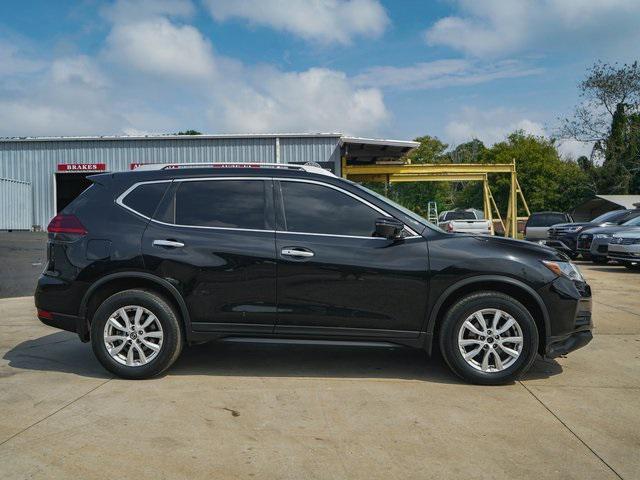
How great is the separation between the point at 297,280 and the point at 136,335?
1.47m

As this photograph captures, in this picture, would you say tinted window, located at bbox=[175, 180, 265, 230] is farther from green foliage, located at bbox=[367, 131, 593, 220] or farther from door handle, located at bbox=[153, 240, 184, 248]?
green foliage, located at bbox=[367, 131, 593, 220]

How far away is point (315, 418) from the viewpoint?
4105 millimetres

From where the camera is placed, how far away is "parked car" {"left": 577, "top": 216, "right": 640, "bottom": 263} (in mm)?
15953

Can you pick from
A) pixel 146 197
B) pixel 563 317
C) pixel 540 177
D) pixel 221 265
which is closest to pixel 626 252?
pixel 563 317

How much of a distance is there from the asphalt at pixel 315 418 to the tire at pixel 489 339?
16cm

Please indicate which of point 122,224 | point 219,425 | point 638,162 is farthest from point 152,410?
point 638,162

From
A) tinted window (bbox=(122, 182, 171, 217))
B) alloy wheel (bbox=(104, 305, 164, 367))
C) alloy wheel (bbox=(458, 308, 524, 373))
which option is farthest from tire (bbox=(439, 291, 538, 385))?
tinted window (bbox=(122, 182, 171, 217))

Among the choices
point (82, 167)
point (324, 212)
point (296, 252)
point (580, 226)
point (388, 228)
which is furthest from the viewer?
point (82, 167)

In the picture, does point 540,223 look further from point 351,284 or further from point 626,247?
point 351,284

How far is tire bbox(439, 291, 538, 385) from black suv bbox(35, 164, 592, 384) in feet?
0.03

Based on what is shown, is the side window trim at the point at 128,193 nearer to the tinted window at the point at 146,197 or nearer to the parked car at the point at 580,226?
the tinted window at the point at 146,197

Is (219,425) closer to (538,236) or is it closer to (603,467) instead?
(603,467)

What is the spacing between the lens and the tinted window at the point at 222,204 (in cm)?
514

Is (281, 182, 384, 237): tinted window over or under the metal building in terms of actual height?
under
